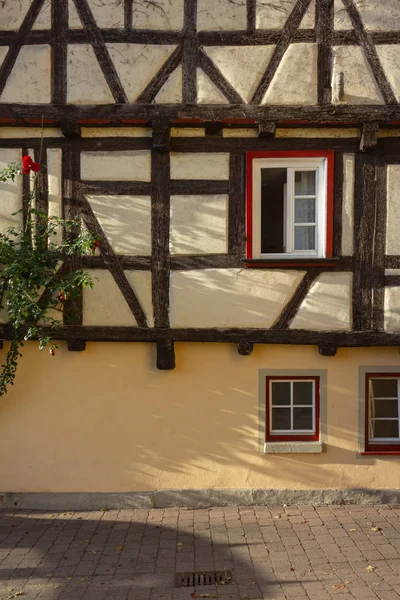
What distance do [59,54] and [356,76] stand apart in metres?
3.58

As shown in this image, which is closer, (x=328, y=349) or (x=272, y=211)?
(x=328, y=349)

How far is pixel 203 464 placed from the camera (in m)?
8.03

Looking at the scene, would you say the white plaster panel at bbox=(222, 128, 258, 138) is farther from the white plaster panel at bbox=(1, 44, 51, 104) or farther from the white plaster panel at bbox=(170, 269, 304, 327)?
the white plaster panel at bbox=(1, 44, 51, 104)

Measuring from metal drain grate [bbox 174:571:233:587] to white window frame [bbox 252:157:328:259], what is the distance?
11.8ft

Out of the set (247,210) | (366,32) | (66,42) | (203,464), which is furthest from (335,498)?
(66,42)

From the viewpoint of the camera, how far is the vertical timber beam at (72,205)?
7.88m

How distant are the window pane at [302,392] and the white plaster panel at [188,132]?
3319mm

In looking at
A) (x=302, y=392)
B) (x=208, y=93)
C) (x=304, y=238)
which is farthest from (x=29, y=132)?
(x=302, y=392)

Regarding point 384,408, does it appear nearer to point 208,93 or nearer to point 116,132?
point 208,93

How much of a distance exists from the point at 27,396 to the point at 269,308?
127 inches

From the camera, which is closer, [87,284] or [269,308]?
[87,284]

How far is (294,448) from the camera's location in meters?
7.98

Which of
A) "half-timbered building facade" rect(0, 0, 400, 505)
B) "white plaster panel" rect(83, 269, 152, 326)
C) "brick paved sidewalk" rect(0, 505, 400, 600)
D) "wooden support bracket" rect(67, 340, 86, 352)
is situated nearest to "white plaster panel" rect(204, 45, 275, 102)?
"half-timbered building facade" rect(0, 0, 400, 505)

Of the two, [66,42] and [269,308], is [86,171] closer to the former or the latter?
[66,42]
